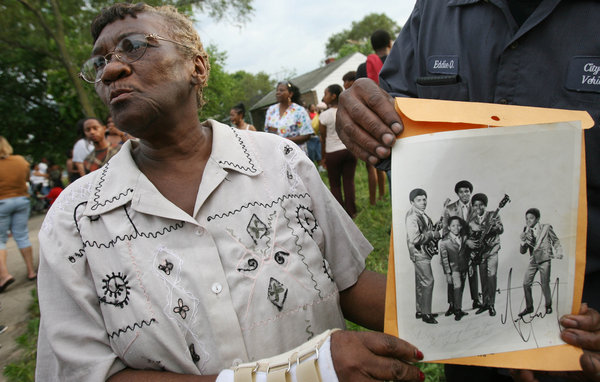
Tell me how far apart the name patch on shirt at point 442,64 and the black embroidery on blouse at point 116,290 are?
1227mm

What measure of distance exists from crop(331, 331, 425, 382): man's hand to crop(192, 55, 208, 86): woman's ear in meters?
1.18

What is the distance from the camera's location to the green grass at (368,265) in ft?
9.34

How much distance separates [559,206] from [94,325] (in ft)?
4.40

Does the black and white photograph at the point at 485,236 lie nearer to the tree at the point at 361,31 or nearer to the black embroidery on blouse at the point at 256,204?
the black embroidery on blouse at the point at 256,204

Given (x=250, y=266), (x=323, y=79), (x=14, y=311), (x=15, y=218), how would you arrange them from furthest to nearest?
1. (x=323, y=79)
2. (x=15, y=218)
3. (x=14, y=311)
4. (x=250, y=266)

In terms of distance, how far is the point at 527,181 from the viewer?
87 cm

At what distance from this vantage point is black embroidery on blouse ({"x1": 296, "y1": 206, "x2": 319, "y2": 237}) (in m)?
1.32

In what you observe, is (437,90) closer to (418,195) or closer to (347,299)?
(418,195)

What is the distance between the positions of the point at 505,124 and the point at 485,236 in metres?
0.27

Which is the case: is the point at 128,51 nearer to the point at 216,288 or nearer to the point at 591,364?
the point at 216,288

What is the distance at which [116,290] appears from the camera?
1125 millimetres

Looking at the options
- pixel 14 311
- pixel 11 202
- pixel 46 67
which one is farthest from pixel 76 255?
pixel 46 67

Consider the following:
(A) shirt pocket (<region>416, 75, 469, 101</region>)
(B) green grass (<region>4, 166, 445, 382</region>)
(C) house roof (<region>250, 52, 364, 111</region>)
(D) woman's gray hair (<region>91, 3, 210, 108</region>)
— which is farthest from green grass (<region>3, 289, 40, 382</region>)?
(C) house roof (<region>250, 52, 364, 111</region>)

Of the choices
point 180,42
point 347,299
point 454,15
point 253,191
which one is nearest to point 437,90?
point 454,15
